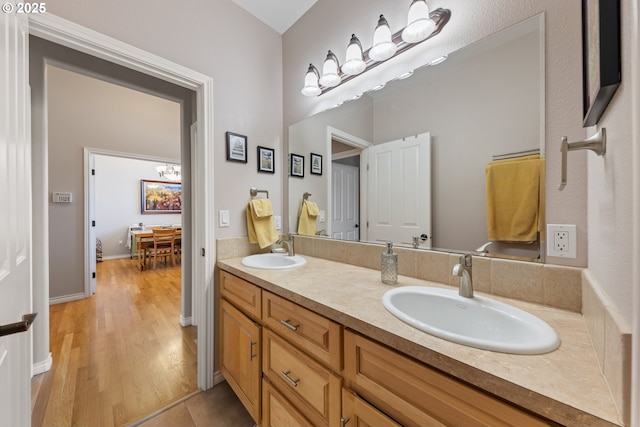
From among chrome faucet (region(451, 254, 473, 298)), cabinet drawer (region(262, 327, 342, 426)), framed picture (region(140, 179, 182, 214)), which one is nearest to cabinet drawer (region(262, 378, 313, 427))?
cabinet drawer (region(262, 327, 342, 426))

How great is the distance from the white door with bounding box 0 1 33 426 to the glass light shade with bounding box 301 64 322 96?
4.41ft

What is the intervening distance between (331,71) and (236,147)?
2.75 feet

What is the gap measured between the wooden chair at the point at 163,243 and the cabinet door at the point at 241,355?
13.2ft

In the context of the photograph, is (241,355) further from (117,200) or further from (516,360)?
(117,200)

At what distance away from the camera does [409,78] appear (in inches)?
50.6

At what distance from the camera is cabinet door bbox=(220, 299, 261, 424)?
1.21 metres

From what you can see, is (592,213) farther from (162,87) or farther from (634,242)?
(162,87)

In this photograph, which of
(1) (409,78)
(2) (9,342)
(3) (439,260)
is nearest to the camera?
(2) (9,342)

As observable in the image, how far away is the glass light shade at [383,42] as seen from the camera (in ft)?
4.20

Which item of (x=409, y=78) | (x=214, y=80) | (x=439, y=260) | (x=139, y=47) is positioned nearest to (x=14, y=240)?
(x=139, y=47)

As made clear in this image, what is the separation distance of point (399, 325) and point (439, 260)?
1.79 ft

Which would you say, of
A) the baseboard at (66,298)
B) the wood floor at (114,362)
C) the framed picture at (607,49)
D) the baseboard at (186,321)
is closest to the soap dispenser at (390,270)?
the framed picture at (607,49)

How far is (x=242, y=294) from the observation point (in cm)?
136

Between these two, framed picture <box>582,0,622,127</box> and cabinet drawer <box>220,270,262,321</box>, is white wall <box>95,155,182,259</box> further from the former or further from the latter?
framed picture <box>582,0,622,127</box>
